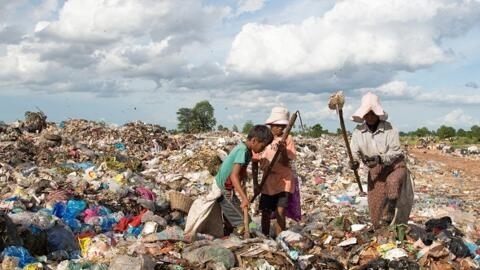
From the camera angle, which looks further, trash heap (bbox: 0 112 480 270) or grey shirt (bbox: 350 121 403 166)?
grey shirt (bbox: 350 121 403 166)

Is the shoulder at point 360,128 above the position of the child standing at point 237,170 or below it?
above

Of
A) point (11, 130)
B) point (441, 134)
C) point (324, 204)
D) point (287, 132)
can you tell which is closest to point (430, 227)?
point (287, 132)

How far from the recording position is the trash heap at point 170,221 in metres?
4.79

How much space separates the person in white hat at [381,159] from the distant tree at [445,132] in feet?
111

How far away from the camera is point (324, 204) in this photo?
31.2 ft

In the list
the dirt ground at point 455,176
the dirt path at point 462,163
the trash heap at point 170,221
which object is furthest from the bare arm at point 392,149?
the dirt path at point 462,163

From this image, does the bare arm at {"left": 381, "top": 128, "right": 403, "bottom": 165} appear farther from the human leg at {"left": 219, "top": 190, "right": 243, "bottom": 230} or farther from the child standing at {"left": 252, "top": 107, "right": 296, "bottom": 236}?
the human leg at {"left": 219, "top": 190, "right": 243, "bottom": 230}

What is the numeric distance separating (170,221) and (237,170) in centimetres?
273

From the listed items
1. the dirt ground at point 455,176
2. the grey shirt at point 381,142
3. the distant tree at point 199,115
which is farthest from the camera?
the distant tree at point 199,115

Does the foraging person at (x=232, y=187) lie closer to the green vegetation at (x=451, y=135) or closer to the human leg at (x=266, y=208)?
the human leg at (x=266, y=208)

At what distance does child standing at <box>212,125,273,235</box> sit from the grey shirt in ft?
Answer: 2.88

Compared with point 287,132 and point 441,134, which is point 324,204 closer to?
point 287,132

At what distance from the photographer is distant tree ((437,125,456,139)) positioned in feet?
125

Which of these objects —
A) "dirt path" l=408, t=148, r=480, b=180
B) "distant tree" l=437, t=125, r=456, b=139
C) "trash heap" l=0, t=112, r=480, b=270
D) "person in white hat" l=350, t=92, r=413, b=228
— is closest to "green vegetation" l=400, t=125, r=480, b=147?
"distant tree" l=437, t=125, r=456, b=139
